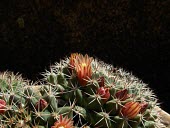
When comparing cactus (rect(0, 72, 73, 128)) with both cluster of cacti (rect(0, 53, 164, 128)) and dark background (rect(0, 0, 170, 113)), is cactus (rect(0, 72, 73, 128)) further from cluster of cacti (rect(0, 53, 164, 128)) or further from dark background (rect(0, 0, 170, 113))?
dark background (rect(0, 0, 170, 113))

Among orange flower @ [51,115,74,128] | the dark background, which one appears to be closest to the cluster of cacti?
orange flower @ [51,115,74,128]

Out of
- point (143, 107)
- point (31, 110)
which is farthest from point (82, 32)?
point (31, 110)

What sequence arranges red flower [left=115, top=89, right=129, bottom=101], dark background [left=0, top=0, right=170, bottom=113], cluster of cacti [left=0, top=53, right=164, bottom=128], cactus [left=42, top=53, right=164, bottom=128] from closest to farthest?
cluster of cacti [left=0, top=53, right=164, bottom=128], cactus [left=42, top=53, right=164, bottom=128], red flower [left=115, top=89, right=129, bottom=101], dark background [left=0, top=0, right=170, bottom=113]

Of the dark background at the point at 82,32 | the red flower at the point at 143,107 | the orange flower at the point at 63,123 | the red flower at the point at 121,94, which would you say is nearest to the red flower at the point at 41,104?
the orange flower at the point at 63,123

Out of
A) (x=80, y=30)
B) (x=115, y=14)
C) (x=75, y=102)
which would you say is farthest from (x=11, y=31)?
(x=75, y=102)

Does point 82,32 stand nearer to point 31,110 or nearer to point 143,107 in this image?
point 143,107

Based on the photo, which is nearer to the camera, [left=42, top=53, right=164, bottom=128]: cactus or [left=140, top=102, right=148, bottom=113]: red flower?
[left=42, top=53, right=164, bottom=128]: cactus
